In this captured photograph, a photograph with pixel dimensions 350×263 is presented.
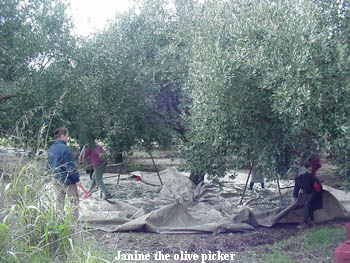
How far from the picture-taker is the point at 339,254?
5.22m

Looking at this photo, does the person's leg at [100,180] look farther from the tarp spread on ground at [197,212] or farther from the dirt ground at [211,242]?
the dirt ground at [211,242]

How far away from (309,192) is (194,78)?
129 inches

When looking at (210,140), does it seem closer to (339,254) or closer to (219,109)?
(219,109)

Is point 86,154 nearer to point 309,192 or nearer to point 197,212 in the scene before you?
point 197,212

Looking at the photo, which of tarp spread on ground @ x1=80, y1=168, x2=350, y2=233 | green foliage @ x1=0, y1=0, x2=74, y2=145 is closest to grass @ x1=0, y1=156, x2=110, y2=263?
tarp spread on ground @ x1=80, y1=168, x2=350, y2=233

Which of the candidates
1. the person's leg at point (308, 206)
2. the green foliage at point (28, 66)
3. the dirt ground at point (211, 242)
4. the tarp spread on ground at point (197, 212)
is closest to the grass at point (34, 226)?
the dirt ground at point (211, 242)

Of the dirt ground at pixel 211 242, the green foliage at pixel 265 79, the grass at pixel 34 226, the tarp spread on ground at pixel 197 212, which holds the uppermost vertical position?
the green foliage at pixel 265 79

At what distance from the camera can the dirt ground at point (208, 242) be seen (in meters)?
6.77

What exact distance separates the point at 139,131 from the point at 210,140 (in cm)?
366

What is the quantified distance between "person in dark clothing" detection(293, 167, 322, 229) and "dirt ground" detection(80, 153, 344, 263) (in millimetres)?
248

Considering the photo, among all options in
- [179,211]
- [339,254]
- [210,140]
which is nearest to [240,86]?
[210,140]

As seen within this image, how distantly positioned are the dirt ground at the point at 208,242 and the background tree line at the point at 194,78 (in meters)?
1.26

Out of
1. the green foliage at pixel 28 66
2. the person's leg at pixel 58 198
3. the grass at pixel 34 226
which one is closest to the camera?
the grass at pixel 34 226

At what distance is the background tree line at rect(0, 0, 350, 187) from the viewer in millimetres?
5406
